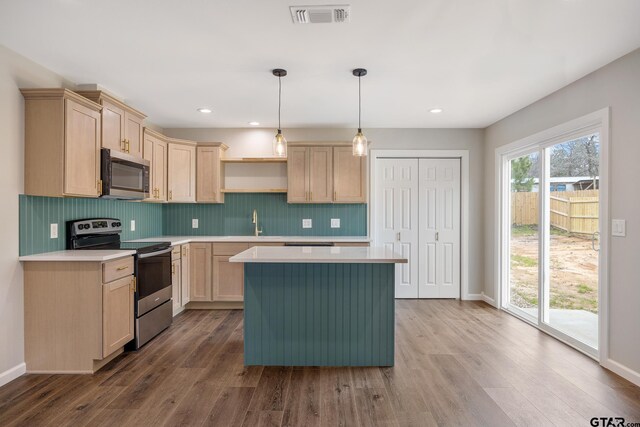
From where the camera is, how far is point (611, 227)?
2.69m

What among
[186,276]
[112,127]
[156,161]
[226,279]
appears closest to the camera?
[112,127]

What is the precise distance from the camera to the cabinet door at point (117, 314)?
2.67 m

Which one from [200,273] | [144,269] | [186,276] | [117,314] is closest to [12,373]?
[117,314]

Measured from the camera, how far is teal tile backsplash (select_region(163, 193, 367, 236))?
16.0 feet

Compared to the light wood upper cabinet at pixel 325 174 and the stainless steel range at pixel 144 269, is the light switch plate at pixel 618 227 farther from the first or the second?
the stainless steel range at pixel 144 269

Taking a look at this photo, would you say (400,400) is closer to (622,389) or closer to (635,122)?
(622,389)

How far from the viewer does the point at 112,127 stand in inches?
124

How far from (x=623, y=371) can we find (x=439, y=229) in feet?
8.42

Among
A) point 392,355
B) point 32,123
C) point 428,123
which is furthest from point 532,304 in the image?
point 32,123

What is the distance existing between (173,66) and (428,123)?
125 inches

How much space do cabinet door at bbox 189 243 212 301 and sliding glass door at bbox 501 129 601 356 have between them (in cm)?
373

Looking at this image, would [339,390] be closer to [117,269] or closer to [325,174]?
[117,269]

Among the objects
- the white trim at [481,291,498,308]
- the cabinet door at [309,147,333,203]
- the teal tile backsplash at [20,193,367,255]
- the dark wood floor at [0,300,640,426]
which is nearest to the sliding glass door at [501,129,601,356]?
the white trim at [481,291,498,308]

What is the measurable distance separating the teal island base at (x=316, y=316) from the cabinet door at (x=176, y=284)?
1.52 m
